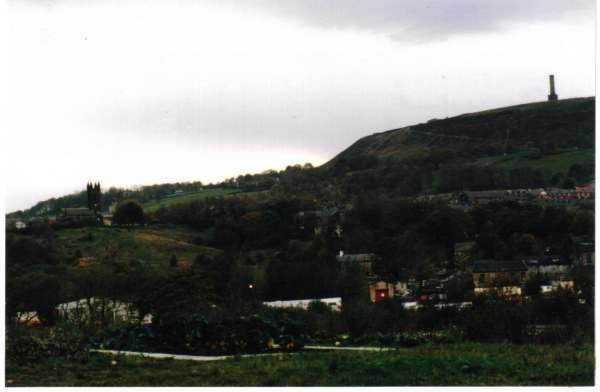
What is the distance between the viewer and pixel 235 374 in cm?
753

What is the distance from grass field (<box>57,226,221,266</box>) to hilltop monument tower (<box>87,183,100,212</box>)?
2029mm

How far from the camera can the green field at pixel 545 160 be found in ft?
235

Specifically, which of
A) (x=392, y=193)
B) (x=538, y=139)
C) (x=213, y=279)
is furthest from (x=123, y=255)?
(x=538, y=139)

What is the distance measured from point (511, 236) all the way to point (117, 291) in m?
28.1

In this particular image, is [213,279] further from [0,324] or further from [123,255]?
[0,324]

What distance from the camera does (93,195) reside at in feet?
160

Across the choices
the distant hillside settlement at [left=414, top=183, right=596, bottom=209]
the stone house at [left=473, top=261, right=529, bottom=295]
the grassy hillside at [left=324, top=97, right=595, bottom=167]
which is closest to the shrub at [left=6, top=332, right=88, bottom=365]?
the stone house at [left=473, top=261, right=529, bottom=295]

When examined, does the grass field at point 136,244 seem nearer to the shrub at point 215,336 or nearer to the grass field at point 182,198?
the grass field at point 182,198

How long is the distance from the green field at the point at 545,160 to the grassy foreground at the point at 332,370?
66.2 metres

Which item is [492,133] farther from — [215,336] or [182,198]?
[215,336]

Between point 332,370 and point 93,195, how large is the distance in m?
44.3

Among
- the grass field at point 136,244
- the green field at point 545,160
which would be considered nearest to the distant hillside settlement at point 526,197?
the green field at point 545,160

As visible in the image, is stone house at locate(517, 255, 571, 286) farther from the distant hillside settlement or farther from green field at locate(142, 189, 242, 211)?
green field at locate(142, 189, 242, 211)

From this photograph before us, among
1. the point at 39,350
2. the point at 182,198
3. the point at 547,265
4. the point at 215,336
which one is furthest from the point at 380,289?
the point at 39,350
